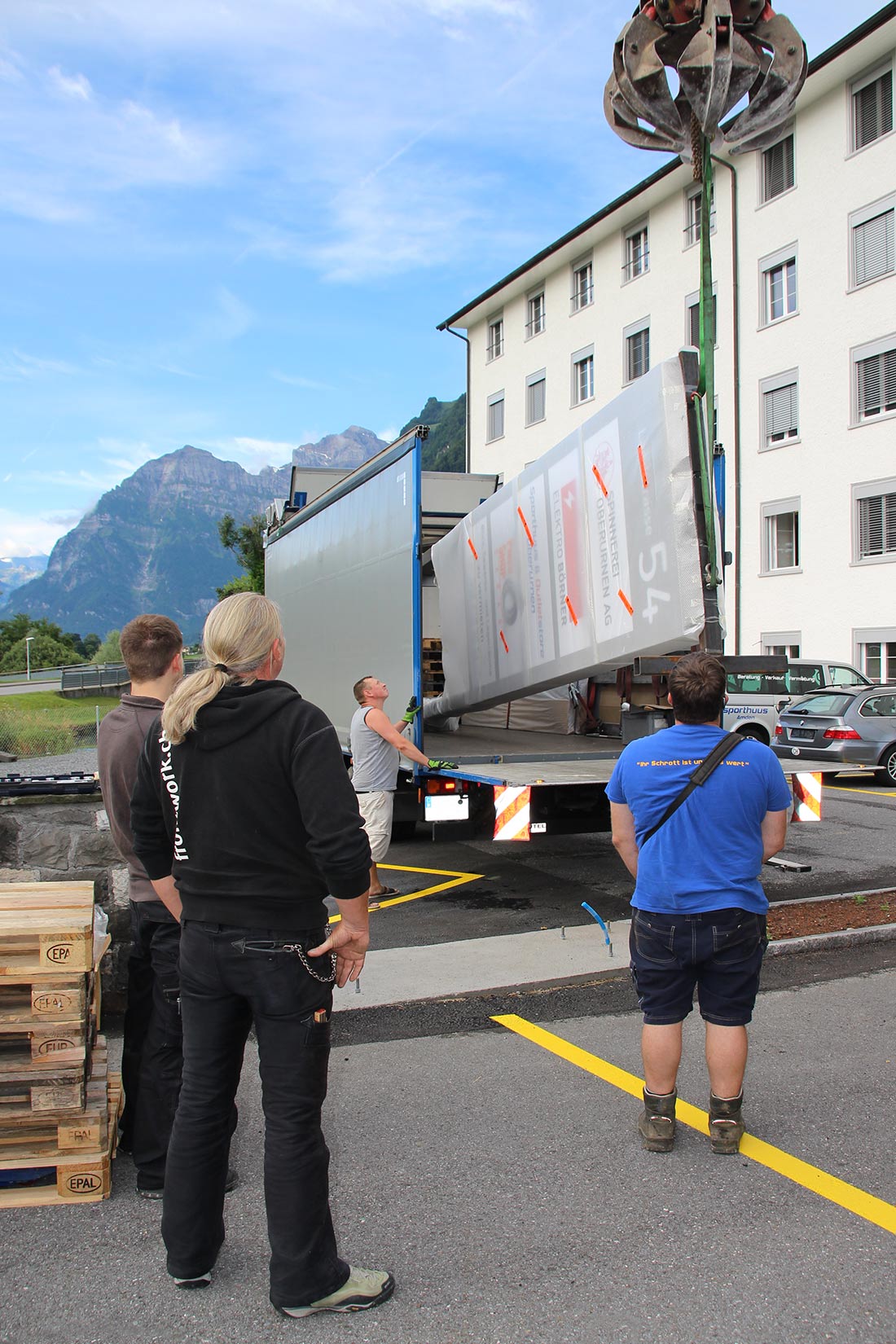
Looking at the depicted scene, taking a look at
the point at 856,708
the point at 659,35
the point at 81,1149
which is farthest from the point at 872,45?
the point at 81,1149

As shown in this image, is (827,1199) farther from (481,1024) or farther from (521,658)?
(521,658)

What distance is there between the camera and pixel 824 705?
1543cm

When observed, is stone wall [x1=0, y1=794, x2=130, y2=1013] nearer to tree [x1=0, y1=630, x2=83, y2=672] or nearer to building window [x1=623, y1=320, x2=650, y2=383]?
building window [x1=623, y1=320, x2=650, y2=383]

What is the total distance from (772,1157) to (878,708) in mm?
12839

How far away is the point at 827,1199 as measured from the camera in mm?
3125

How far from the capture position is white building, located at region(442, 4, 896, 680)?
22.6 m

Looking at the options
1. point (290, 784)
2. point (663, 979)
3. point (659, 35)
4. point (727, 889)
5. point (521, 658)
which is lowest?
point (663, 979)

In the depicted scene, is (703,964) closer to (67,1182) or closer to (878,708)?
(67,1182)

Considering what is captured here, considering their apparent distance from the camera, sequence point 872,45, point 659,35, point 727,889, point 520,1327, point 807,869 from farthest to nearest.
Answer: point 872,45 → point 807,869 → point 659,35 → point 727,889 → point 520,1327

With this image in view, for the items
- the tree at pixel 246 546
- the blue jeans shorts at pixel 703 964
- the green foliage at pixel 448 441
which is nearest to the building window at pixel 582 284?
the tree at pixel 246 546

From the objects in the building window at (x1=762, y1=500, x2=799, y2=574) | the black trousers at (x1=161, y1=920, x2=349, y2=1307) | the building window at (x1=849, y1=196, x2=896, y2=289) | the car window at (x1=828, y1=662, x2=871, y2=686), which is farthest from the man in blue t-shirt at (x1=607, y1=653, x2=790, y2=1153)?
the building window at (x1=762, y1=500, x2=799, y2=574)

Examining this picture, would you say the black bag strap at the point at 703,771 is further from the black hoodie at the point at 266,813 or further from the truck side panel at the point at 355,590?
the truck side panel at the point at 355,590

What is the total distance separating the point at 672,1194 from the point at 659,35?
18.9 feet

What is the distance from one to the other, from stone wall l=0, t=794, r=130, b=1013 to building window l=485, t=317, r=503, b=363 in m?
34.2
